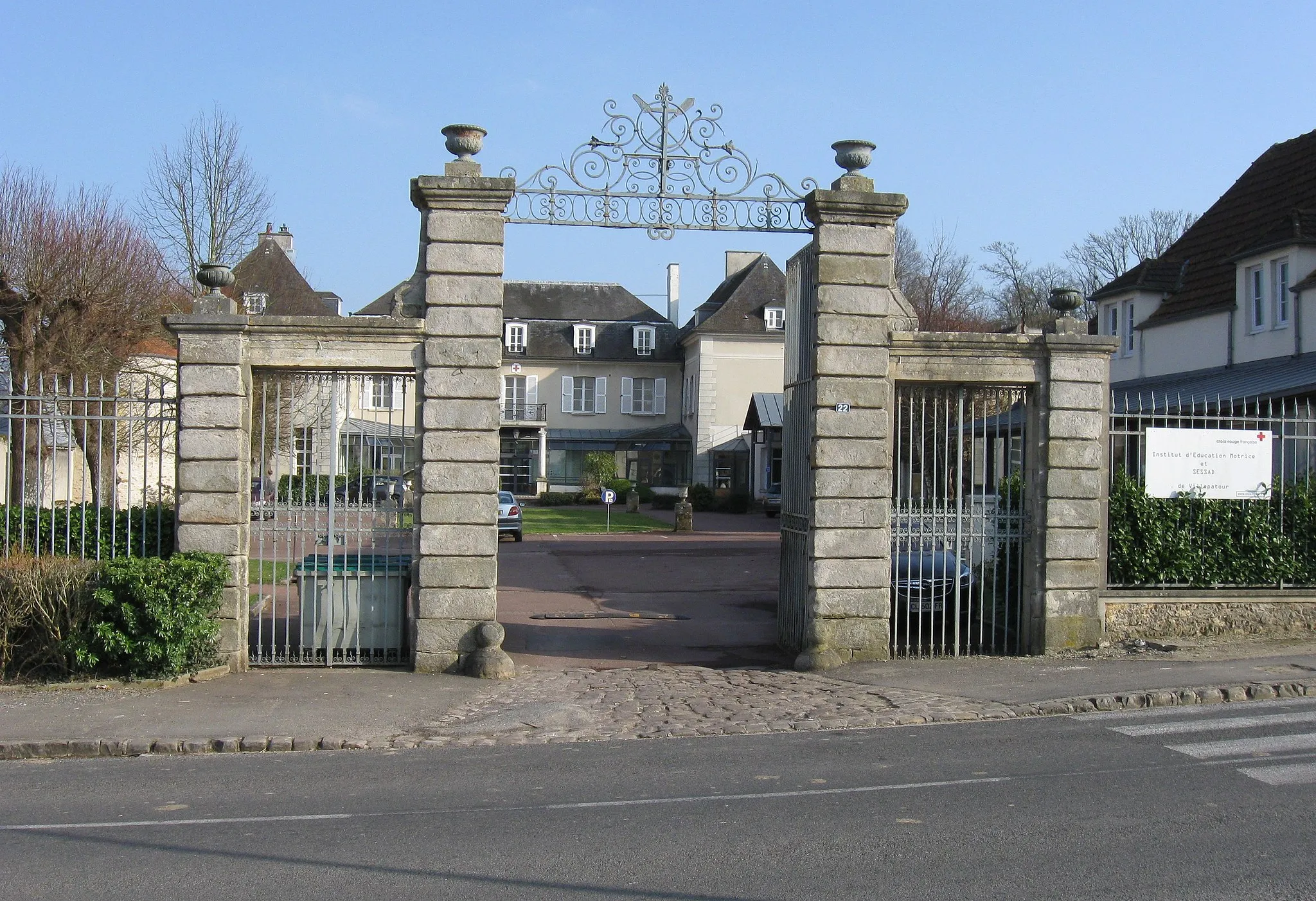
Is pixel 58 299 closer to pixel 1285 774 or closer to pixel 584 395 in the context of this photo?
pixel 1285 774

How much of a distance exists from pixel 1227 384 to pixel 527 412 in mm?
40930

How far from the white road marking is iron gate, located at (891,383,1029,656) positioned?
4.33m

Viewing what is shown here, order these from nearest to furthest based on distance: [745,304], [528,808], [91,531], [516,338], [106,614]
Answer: [528,808], [106,614], [91,531], [745,304], [516,338]

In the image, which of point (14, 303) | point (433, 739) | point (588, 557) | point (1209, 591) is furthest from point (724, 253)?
point (433, 739)

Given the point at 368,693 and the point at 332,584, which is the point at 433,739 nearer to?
the point at 368,693

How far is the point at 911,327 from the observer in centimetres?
1202

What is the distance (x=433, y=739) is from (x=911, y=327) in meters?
6.29

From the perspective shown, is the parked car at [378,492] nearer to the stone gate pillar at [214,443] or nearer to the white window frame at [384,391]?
the white window frame at [384,391]

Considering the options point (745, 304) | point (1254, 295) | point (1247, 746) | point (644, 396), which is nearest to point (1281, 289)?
point (1254, 295)

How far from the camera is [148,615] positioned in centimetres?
1033

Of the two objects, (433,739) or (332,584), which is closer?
(433,739)

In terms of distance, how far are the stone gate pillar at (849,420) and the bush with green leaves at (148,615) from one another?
18.7 ft

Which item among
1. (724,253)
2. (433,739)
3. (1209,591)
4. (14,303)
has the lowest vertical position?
(433,739)

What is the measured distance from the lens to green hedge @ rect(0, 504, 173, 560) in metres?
11.2
